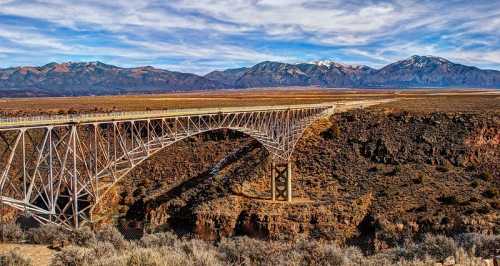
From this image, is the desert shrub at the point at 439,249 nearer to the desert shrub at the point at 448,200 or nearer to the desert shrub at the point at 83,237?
the desert shrub at the point at 83,237

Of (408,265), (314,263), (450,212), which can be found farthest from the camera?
(450,212)

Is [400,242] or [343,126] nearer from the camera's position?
[400,242]

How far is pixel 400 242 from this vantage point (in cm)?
4084

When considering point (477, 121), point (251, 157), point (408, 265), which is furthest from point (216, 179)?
point (408, 265)

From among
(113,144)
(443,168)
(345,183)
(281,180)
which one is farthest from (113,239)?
(443,168)

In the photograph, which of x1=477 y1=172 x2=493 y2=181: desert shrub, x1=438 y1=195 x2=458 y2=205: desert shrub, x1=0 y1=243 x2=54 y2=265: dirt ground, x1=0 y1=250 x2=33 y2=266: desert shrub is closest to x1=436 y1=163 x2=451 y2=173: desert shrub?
x1=477 y1=172 x2=493 y2=181: desert shrub

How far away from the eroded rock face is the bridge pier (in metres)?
1.33

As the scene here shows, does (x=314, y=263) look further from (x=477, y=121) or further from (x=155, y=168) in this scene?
(x=477, y=121)

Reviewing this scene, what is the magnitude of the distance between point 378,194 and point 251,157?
50.2ft

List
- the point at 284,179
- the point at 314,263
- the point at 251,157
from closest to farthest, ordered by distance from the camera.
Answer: the point at 314,263 < the point at 284,179 < the point at 251,157

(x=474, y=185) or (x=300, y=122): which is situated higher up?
(x=300, y=122)

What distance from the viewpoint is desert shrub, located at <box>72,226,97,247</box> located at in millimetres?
24564

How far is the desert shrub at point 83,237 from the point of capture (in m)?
24.6

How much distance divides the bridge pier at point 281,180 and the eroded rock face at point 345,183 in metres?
1.33
